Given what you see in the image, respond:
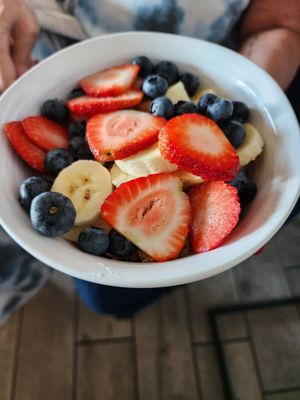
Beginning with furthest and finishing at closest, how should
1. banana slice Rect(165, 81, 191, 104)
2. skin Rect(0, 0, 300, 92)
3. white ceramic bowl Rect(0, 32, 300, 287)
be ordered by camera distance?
1. skin Rect(0, 0, 300, 92)
2. banana slice Rect(165, 81, 191, 104)
3. white ceramic bowl Rect(0, 32, 300, 287)

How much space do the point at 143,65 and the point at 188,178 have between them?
0.31m

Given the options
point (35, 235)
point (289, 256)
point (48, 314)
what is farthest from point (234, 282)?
point (35, 235)

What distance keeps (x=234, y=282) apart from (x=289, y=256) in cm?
21

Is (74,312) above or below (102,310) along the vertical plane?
below

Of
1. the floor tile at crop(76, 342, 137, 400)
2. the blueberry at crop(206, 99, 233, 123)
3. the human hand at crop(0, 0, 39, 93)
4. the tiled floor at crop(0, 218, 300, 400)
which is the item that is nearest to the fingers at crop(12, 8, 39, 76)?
the human hand at crop(0, 0, 39, 93)

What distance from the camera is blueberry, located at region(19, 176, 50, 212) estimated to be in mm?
672

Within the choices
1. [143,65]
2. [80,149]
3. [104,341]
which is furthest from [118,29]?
[104,341]

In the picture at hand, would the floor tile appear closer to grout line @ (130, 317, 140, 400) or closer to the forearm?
grout line @ (130, 317, 140, 400)

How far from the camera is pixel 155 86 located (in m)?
0.78

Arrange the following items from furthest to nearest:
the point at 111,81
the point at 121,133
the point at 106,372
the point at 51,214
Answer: the point at 106,372 < the point at 111,81 < the point at 121,133 < the point at 51,214

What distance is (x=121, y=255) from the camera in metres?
0.65

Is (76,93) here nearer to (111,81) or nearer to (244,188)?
(111,81)

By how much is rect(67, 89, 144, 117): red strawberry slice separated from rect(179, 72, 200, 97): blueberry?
11 cm

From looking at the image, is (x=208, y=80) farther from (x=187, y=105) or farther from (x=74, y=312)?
(x=74, y=312)
